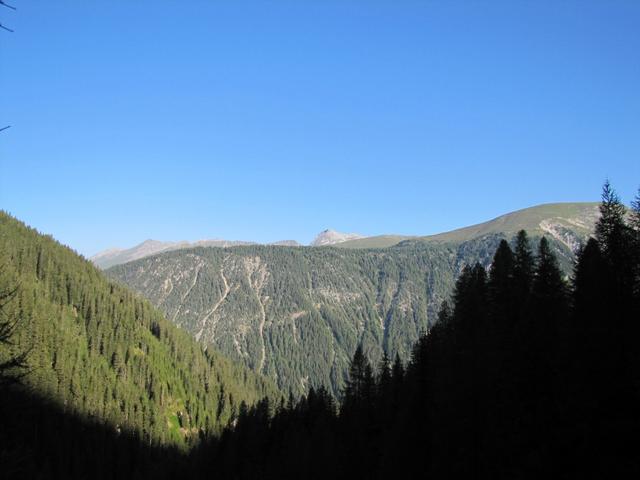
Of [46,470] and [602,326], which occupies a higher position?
[602,326]

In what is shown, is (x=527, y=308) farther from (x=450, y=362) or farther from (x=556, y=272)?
(x=450, y=362)

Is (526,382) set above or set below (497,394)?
above

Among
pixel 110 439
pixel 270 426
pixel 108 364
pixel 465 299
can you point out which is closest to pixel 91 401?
pixel 110 439

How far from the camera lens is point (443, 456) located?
43.4 metres

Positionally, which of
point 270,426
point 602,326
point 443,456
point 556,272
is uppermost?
point 556,272

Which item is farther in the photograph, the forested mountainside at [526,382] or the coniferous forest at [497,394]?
the forested mountainside at [526,382]

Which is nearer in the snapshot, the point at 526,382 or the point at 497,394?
the point at 526,382

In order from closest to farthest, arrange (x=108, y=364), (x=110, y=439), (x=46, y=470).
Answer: (x=46, y=470), (x=110, y=439), (x=108, y=364)

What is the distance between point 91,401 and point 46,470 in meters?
40.8

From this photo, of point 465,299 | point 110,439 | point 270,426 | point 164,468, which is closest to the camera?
point 465,299

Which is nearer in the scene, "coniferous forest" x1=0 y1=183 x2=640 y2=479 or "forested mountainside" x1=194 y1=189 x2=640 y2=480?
"coniferous forest" x1=0 y1=183 x2=640 y2=479

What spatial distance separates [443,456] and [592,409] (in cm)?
1665

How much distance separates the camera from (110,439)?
501 ft

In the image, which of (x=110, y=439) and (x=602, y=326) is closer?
A: (x=602, y=326)
